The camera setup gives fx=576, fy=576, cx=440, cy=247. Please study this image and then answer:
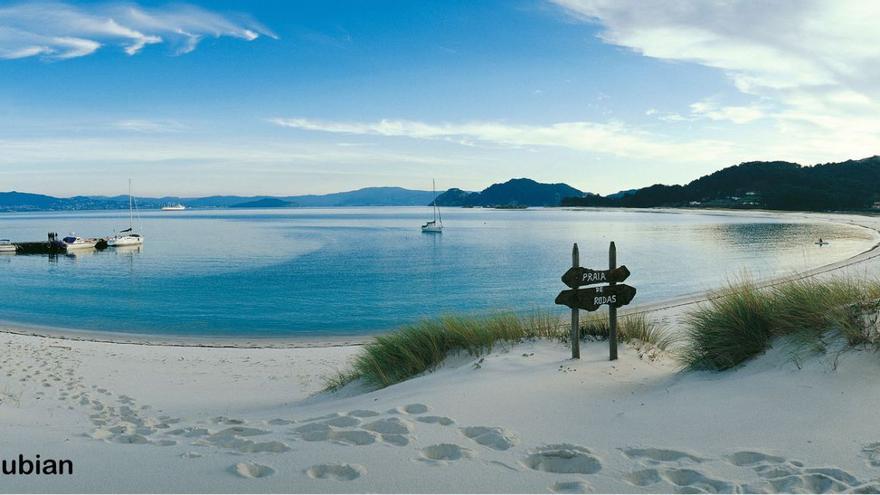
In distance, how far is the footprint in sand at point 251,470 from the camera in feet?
13.4

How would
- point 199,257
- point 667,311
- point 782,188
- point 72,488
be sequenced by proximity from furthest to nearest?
point 782,188 < point 199,257 < point 667,311 < point 72,488

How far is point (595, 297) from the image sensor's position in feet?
26.6

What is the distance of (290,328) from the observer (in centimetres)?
2228

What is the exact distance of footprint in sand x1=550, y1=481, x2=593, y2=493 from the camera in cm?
378

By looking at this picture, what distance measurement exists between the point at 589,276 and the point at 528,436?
12.2 feet

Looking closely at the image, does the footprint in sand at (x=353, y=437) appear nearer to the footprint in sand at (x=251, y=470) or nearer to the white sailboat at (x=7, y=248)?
the footprint in sand at (x=251, y=470)

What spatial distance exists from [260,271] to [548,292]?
880 inches

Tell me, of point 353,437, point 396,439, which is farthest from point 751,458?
point 353,437

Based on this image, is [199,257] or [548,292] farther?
[199,257]

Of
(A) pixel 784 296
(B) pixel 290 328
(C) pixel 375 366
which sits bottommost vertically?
(B) pixel 290 328

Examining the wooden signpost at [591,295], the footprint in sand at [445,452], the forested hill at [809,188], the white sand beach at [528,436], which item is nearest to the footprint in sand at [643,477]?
the white sand beach at [528,436]

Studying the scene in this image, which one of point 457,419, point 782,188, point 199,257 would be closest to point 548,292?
point 457,419

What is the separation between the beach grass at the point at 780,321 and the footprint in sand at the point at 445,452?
→ 12.2ft

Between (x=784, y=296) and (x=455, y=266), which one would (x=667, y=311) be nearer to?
(x=784, y=296)
